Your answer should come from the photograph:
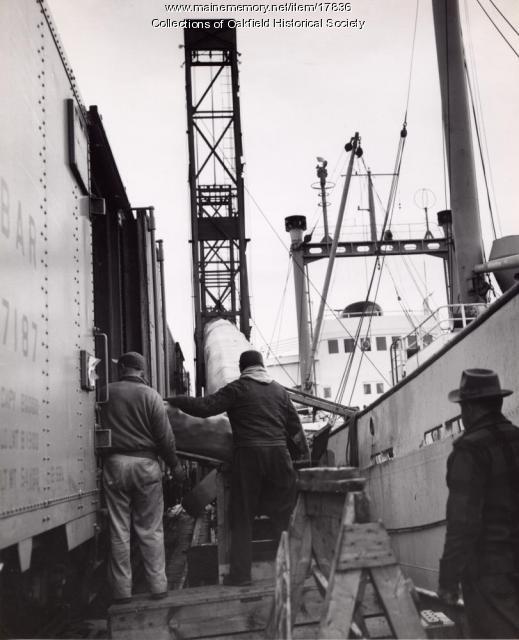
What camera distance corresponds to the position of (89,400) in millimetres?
5000

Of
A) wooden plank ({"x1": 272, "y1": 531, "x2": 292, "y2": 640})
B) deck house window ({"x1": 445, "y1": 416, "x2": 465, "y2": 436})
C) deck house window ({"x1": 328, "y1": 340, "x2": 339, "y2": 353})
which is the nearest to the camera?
wooden plank ({"x1": 272, "y1": 531, "x2": 292, "y2": 640})

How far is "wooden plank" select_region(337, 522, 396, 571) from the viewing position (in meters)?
2.92

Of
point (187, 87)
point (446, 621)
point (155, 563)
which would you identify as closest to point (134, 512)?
point (155, 563)

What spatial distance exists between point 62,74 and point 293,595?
3.56 metres

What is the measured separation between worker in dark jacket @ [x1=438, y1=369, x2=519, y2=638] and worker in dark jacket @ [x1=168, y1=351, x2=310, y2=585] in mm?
2075

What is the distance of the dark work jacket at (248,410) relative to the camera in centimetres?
526

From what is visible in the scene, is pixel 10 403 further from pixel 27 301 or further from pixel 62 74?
pixel 62 74

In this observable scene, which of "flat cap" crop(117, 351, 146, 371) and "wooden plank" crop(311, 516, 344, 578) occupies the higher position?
"flat cap" crop(117, 351, 146, 371)

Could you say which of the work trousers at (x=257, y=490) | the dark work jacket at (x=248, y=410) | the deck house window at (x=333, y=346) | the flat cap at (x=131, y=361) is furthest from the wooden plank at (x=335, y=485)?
the deck house window at (x=333, y=346)

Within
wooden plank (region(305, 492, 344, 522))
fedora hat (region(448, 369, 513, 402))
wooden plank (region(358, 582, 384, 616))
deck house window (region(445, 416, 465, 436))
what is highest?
fedora hat (region(448, 369, 513, 402))

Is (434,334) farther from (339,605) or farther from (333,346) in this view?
(333,346)

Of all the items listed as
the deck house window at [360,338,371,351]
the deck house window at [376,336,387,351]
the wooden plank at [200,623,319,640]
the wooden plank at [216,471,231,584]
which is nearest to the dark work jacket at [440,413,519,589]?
the wooden plank at [200,623,319,640]

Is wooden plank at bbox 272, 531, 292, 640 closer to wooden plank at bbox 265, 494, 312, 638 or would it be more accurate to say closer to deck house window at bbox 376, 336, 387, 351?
wooden plank at bbox 265, 494, 312, 638

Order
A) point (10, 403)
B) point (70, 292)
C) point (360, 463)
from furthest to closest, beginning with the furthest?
point (360, 463)
point (70, 292)
point (10, 403)
